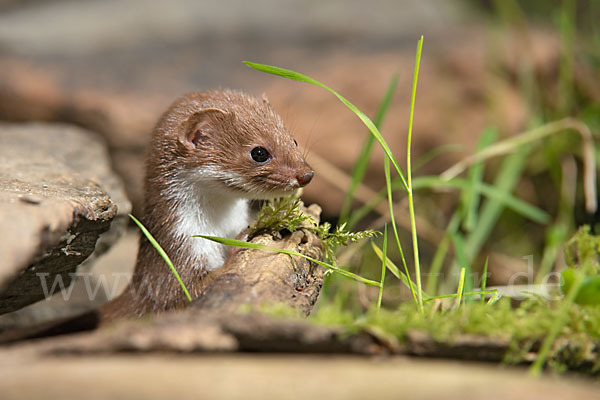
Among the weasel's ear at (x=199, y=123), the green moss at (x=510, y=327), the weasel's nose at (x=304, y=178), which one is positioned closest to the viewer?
the green moss at (x=510, y=327)

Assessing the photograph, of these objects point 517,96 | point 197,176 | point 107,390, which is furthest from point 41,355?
point 517,96

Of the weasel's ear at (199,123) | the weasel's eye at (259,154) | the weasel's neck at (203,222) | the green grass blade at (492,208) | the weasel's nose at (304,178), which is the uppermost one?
the weasel's ear at (199,123)

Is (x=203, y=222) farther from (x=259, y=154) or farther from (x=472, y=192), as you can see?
(x=472, y=192)

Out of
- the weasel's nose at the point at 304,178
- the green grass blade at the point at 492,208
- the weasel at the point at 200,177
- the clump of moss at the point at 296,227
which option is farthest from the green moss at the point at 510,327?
the green grass blade at the point at 492,208

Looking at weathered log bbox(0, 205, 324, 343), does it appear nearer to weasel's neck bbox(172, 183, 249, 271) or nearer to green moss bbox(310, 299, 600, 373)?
weasel's neck bbox(172, 183, 249, 271)

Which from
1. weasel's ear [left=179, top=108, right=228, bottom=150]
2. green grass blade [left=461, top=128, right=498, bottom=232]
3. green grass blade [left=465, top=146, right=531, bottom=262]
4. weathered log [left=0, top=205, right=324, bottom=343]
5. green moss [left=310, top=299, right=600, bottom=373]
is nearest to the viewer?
green moss [left=310, top=299, right=600, bottom=373]

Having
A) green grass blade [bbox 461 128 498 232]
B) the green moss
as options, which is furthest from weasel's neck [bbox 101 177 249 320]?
green grass blade [bbox 461 128 498 232]

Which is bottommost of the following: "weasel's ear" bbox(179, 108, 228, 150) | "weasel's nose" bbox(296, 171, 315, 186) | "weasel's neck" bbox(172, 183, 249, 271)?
"weasel's neck" bbox(172, 183, 249, 271)

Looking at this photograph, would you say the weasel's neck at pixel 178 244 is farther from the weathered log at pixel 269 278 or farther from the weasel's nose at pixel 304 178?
the weasel's nose at pixel 304 178
